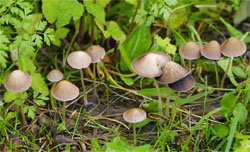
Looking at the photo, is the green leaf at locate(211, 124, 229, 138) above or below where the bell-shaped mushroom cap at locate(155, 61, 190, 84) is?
below

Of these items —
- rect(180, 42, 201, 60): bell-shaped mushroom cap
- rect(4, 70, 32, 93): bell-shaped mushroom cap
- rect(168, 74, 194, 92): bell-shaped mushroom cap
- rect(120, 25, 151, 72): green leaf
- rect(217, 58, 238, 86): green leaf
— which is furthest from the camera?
rect(120, 25, 151, 72): green leaf

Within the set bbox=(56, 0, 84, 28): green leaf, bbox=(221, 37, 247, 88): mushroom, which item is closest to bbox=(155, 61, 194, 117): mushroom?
bbox=(221, 37, 247, 88): mushroom

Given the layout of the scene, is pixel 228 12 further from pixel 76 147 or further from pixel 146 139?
pixel 76 147

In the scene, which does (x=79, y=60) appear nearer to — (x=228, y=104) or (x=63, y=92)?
(x=63, y=92)

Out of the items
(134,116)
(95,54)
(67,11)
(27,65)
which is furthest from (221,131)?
(27,65)

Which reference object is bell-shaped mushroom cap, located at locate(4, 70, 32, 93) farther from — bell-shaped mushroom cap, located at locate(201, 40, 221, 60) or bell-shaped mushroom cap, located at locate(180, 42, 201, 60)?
bell-shaped mushroom cap, located at locate(201, 40, 221, 60)

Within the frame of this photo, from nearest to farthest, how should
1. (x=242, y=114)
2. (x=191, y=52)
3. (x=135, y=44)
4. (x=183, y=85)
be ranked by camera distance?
(x=183, y=85) < (x=242, y=114) < (x=191, y=52) < (x=135, y=44)

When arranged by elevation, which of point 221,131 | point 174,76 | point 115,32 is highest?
point 115,32
